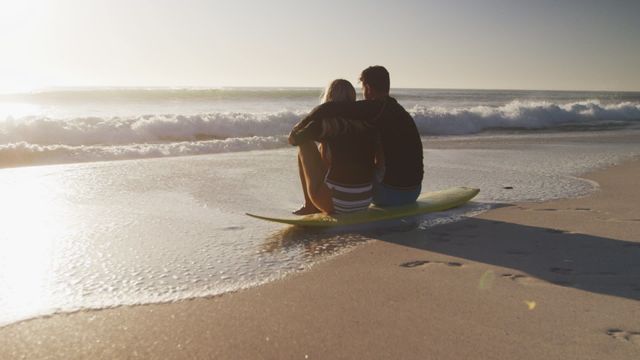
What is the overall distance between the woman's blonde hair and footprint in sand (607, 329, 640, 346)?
8.88 ft

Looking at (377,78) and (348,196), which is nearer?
(377,78)

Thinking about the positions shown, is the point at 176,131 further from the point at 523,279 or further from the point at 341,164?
the point at 523,279

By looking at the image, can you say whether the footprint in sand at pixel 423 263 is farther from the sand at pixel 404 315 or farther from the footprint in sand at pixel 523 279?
the footprint in sand at pixel 523 279

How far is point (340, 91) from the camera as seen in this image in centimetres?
450

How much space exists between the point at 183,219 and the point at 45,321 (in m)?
2.21

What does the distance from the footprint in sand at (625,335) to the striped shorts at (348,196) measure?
8.02ft

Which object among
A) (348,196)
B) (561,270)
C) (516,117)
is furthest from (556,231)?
(516,117)

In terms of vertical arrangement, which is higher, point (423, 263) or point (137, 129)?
point (137, 129)

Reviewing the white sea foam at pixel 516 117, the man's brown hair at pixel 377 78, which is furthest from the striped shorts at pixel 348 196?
the white sea foam at pixel 516 117

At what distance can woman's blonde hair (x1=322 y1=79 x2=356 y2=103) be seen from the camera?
4.50 metres

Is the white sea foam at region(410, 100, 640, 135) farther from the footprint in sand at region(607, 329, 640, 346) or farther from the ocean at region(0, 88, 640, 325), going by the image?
the footprint in sand at region(607, 329, 640, 346)

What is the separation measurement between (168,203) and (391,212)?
7.53 ft

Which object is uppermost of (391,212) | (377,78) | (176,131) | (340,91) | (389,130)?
(377,78)

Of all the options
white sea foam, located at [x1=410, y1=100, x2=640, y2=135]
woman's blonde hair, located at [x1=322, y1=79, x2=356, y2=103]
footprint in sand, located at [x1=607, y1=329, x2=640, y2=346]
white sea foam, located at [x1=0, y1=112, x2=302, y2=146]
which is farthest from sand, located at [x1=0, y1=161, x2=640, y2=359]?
white sea foam, located at [x1=410, y1=100, x2=640, y2=135]
